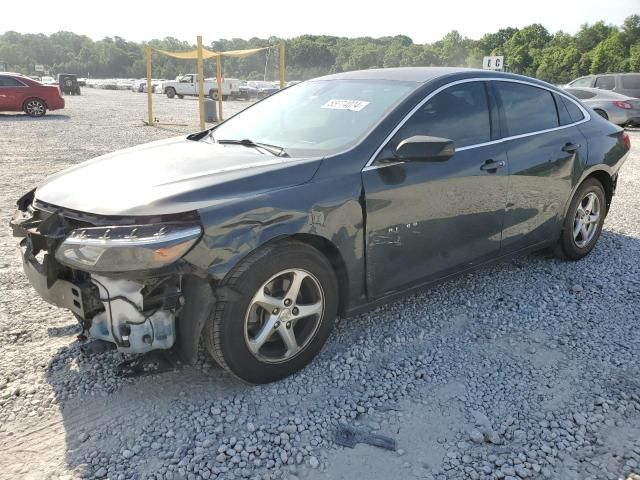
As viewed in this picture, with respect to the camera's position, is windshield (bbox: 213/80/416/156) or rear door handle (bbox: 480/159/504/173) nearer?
windshield (bbox: 213/80/416/156)

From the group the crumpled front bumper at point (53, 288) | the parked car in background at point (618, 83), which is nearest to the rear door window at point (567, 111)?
the crumpled front bumper at point (53, 288)

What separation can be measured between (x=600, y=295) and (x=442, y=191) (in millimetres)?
1766

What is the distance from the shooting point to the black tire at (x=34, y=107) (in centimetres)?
1944

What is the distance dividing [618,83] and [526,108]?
608 inches

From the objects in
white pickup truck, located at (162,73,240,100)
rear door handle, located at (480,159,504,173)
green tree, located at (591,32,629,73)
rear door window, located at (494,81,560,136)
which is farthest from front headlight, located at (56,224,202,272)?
green tree, located at (591,32,629,73)

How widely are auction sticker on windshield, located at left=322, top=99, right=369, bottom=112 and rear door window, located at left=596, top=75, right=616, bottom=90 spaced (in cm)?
1663

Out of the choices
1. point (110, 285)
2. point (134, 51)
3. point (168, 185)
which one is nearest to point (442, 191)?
point (168, 185)

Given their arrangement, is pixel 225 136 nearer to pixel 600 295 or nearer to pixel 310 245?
pixel 310 245

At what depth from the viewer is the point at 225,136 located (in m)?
3.90

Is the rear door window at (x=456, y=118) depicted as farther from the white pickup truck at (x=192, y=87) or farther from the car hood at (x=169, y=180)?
the white pickup truck at (x=192, y=87)

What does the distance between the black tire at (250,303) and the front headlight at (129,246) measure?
0.31m

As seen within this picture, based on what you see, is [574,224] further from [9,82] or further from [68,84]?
[68,84]

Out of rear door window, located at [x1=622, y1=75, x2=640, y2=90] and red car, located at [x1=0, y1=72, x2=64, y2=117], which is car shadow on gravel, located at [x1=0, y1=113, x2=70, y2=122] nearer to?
red car, located at [x1=0, y1=72, x2=64, y2=117]

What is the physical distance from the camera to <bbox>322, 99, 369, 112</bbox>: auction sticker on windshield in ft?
11.6
